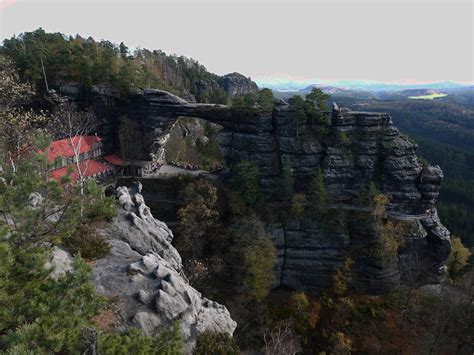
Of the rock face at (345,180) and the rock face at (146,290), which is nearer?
the rock face at (146,290)

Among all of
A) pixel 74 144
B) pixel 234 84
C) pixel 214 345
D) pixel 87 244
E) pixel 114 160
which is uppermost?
pixel 234 84

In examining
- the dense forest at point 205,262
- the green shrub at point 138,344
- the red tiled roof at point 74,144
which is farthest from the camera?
the red tiled roof at point 74,144

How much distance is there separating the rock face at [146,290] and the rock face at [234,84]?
348ft

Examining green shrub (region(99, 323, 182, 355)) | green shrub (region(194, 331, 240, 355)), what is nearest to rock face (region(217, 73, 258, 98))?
green shrub (region(194, 331, 240, 355))

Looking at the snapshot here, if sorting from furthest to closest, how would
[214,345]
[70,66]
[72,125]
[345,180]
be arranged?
[70,66]
[345,180]
[72,125]
[214,345]

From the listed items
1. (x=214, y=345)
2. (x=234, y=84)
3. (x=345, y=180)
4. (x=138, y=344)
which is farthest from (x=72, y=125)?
(x=234, y=84)

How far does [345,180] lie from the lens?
41875 millimetres

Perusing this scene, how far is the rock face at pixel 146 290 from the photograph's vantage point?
13.6 metres

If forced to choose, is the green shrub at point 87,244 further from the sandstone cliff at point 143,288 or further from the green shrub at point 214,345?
the green shrub at point 214,345

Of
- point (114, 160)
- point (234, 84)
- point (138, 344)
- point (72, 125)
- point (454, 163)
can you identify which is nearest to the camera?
point (138, 344)

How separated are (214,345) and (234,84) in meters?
119

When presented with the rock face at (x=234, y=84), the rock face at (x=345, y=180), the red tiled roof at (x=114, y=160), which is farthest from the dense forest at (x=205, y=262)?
the rock face at (x=234, y=84)

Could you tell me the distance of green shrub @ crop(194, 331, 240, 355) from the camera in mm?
14914

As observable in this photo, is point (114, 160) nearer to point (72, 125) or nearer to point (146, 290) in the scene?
point (72, 125)
